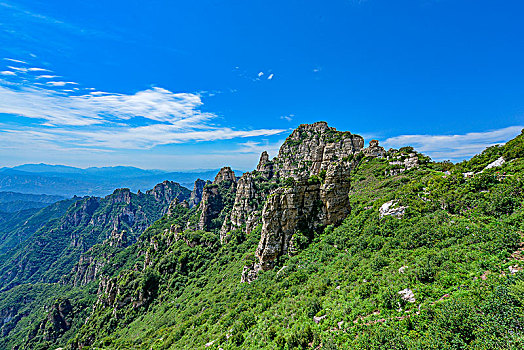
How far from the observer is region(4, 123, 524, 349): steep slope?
1071 cm

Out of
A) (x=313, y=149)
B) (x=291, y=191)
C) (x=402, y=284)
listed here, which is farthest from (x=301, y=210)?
(x=313, y=149)

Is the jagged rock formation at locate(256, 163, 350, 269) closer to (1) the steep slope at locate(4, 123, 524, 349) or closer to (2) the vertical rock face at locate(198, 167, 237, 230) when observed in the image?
(1) the steep slope at locate(4, 123, 524, 349)

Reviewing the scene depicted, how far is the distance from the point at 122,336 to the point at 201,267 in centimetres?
2233

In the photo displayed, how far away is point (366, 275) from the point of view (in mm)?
17875

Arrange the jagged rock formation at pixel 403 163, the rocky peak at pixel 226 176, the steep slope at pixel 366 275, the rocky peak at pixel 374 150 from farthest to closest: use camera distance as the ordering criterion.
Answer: the rocky peak at pixel 226 176, the rocky peak at pixel 374 150, the jagged rock formation at pixel 403 163, the steep slope at pixel 366 275

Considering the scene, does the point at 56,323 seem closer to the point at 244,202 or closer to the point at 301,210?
the point at 244,202

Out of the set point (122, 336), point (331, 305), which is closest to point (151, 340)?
point (122, 336)

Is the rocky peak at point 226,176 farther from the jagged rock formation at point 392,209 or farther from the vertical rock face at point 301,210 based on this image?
the jagged rock formation at point 392,209

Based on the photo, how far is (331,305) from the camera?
16516 mm

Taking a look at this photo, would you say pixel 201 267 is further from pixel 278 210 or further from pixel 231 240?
pixel 278 210

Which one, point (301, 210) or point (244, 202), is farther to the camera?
point (244, 202)

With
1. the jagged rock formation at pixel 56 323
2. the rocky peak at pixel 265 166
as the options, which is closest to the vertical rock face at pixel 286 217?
the rocky peak at pixel 265 166

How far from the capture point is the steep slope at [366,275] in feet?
35.1

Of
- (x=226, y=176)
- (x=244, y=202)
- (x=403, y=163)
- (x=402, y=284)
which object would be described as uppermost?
(x=403, y=163)
